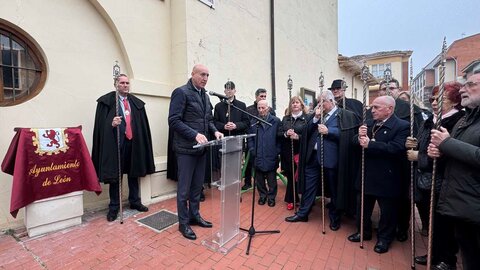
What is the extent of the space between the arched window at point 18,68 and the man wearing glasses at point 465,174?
452 centimetres

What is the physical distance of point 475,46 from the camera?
28.9 meters

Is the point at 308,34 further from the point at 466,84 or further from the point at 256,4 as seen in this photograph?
the point at 466,84

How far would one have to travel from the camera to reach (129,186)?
4055 millimetres

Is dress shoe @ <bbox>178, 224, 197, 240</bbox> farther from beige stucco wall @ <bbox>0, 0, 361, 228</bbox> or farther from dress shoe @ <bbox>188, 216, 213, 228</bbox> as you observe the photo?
beige stucco wall @ <bbox>0, 0, 361, 228</bbox>

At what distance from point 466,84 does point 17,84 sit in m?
4.81

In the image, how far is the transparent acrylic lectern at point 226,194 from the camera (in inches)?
109

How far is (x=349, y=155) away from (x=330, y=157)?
236 mm

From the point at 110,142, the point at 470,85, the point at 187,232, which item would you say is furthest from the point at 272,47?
the point at 470,85

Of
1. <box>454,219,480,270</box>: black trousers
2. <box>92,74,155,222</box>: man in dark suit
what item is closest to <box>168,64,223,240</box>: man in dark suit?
<box>92,74,155,222</box>: man in dark suit

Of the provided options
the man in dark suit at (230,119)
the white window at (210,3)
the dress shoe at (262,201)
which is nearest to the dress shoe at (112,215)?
the man in dark suit at (230,119)

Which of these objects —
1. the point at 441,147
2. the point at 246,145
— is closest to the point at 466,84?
the point at 441,147

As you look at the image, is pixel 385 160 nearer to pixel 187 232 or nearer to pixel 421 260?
pixel 421 260

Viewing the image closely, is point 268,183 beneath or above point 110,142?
beneath

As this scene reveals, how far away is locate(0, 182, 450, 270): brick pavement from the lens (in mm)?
2594
